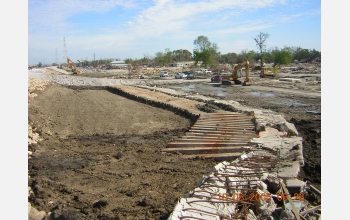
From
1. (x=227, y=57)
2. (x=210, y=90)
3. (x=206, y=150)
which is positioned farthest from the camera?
(x=227, y=57)

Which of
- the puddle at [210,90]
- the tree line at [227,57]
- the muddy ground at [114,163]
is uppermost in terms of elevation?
the tree line at [227,57]

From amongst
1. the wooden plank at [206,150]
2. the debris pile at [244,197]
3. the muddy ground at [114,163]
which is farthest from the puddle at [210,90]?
the debris pile at [244,197]

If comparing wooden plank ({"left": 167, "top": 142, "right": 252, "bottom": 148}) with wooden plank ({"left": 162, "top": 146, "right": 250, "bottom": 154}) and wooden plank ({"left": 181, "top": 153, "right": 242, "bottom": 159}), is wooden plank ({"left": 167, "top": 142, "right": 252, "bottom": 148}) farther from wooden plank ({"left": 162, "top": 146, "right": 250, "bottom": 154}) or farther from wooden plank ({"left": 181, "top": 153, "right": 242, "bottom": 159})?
wooden plank ({"left": 181, "top": 153, "right": 242, "bottom": 159})

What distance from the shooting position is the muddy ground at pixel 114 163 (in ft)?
19.2

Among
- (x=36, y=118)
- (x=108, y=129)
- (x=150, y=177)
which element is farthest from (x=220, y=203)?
(x=36, y=118)

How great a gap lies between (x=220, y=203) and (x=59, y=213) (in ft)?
9.28

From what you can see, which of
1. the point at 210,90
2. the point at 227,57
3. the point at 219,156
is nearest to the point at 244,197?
the point at 219,156

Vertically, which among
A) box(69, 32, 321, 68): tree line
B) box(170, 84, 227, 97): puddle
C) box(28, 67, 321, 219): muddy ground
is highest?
box(69, 32, 321, 68): tree line

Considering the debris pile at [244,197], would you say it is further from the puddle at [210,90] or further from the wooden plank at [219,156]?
the puddle at [210,90]

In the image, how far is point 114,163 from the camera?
865cm

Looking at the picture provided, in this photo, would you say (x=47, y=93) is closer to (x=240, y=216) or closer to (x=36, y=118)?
(x=36, y=118)

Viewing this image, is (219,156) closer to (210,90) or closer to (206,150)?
(206,150)

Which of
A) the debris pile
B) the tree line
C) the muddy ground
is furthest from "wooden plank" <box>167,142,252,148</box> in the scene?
the tree line

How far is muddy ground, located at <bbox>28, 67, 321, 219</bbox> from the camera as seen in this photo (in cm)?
585
